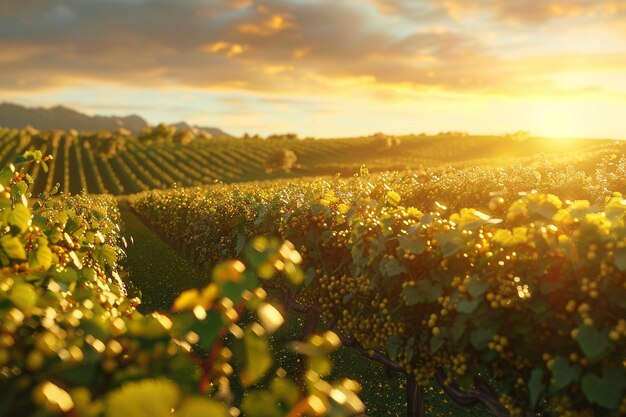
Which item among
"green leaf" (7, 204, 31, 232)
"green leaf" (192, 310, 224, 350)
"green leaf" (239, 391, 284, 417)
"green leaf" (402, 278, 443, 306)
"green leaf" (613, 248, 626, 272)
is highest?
"green leaf" (7, 204, 31, 232)

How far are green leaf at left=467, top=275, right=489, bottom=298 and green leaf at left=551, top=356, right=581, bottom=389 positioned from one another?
24.2 inches

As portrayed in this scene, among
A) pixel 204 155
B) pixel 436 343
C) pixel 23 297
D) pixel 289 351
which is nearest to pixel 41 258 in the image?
pixel 23 297

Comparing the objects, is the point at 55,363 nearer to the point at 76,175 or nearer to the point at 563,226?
the point at 563,226

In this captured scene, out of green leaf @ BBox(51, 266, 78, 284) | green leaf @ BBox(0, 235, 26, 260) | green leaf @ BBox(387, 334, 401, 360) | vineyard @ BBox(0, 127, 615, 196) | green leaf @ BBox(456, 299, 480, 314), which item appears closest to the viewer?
green leaf @ BBox(0, 235, 26, 260)

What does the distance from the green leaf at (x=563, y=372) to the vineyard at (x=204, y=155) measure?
199ft

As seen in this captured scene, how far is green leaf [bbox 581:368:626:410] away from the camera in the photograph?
318cm

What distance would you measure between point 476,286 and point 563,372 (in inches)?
29.6

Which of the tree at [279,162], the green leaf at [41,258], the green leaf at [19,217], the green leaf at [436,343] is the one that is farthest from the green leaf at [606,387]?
the tree at [279,162]

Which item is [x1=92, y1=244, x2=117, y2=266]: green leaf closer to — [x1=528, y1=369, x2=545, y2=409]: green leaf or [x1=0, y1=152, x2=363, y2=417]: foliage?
[x1=0, y1=152, x2=363, y2=417]: foliage

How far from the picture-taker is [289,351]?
1071cm

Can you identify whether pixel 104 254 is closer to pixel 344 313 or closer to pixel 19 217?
pixel 19 217

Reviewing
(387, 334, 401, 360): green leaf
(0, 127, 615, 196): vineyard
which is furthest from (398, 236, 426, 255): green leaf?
(0, 127, 615, 196): vineyard

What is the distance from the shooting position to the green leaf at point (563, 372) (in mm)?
3271

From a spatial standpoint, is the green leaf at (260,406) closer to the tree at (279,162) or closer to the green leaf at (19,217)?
the green leaf at (19,217)
